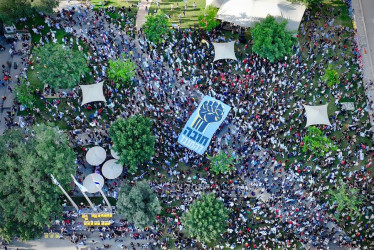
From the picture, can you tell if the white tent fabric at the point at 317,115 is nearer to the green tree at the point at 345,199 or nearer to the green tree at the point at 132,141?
the green tree at the point at 345,199

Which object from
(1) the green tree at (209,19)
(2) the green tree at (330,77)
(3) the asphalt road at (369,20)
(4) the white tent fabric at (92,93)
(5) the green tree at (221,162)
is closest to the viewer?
(5) the green tree at (221,162)

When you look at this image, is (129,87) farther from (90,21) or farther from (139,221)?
(139,221)

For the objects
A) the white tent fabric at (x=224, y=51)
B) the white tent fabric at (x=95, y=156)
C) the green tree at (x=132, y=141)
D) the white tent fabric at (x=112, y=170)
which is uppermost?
the white tent fabric at (x=224, y=51)

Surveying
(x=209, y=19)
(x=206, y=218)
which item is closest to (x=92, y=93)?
(x=209, y=19)

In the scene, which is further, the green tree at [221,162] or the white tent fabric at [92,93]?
the white tent fabric at [92,93]

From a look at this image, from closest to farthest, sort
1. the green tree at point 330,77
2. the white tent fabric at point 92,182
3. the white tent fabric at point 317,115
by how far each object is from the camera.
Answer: the white tent fabric at point 92,182 < the white tent fabric at point 317,115 < the green tree at point 330,77

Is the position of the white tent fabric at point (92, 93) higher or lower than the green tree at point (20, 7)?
lower

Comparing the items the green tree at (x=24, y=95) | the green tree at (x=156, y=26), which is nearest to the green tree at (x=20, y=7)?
the green tree at (x=24, y=95)
